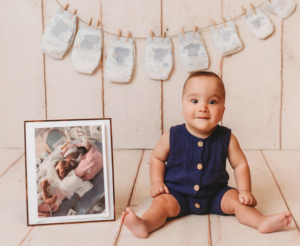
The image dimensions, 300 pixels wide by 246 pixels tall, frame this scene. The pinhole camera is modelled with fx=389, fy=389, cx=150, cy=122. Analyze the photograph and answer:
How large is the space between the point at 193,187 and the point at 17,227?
46 cm

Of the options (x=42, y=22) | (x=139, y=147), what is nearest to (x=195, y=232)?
(x=139, y=147)

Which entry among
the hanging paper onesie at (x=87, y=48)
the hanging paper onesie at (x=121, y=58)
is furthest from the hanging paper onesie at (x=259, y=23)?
the hanging paper onesie at (x=87, y=48)

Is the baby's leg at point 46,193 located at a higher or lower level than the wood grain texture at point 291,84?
lower

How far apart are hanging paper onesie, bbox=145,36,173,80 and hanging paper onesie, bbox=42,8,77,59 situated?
32 cm

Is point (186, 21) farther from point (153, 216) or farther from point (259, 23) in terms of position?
point (153, 216)

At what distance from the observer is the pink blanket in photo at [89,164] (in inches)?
38.1

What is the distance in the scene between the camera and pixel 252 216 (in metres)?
0.94

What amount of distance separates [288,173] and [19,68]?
3.81 feet

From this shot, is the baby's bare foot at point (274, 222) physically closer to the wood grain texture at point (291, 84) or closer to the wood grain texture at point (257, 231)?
the wood grain texture at point (257, 231)

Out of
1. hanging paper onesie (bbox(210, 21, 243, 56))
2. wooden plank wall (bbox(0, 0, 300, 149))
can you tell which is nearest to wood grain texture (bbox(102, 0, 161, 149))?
wooden plank wall (bbox(0, 0, 300, 149))

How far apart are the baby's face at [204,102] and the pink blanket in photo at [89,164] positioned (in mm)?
255

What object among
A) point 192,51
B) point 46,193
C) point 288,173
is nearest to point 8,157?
point 46,193

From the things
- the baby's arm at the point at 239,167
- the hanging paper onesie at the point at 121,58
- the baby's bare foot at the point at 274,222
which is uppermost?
the hanging paper onesie at the point at 121,58

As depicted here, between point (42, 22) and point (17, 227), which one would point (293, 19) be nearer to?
point (42, 22)
